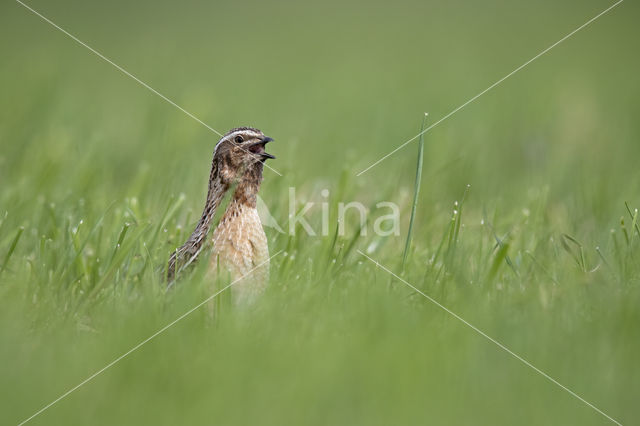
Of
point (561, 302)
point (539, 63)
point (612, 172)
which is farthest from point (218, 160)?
point (539, 63)

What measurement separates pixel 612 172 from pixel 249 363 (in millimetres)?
5092

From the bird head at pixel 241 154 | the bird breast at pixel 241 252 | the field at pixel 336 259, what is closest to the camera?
the field at pixel 336 259

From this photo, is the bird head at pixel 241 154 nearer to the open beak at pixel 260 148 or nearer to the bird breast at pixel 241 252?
the open beak at pixel 260 148

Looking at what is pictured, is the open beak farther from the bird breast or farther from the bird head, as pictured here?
the bird breast

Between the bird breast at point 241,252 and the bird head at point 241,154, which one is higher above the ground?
the bird head at point 241,154

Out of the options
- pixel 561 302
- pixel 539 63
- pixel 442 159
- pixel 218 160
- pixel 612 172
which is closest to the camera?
pixel 561 302

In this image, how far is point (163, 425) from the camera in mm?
3062

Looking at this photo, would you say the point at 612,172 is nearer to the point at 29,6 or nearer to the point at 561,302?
the point at 561,302

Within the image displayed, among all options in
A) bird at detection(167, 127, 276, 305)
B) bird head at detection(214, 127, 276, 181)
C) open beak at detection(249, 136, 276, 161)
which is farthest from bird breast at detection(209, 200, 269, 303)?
open beak at detection(249, 136, 276, 161)

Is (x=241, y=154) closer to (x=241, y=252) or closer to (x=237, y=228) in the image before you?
(x=237, y=228)

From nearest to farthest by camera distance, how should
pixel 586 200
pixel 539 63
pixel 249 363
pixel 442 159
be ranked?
pixel 249 363
pixel 586 200
pixel 442 159
pixel 539 63

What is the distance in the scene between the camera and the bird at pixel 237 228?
4.39 metres

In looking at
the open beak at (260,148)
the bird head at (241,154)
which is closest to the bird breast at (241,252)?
the bird head at (241,154)

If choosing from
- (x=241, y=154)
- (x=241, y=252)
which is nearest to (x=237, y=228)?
(x=241, y=252)
